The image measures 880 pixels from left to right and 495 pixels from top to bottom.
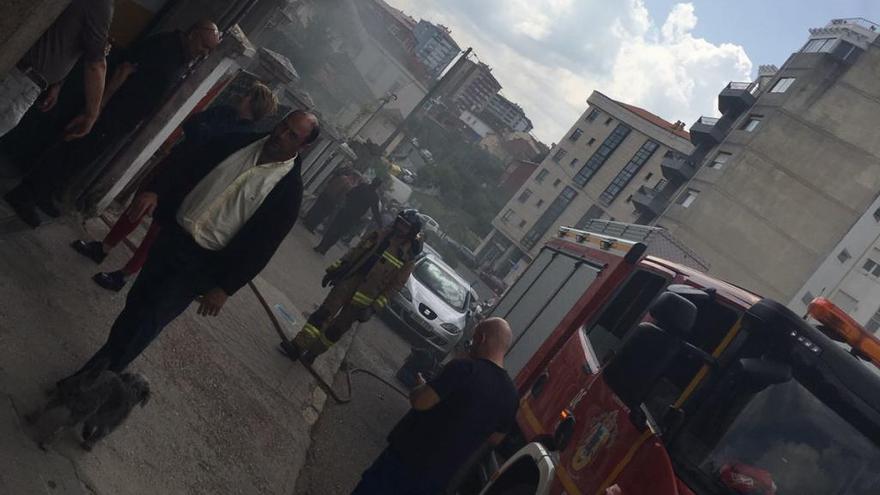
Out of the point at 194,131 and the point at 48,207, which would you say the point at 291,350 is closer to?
the point at 48,207

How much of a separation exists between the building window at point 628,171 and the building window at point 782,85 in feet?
53.9

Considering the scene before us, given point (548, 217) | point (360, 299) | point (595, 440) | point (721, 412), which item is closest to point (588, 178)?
point (548, 217)

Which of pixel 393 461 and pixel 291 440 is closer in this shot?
pixel 393 461

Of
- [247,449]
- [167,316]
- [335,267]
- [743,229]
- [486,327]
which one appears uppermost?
[743,229]

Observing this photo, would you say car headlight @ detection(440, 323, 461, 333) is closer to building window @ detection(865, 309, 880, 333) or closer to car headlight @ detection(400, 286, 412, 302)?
car headlight @ detection(400, 286, 412, 302)

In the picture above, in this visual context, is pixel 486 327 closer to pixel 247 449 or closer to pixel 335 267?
pixel 247 449

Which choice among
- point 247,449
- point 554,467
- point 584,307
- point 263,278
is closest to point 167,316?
point 247,449

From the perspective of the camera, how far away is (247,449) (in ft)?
15.2

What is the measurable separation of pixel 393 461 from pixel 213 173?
1.94 metres

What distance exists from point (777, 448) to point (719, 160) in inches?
1314

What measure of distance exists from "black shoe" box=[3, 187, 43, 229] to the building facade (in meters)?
108

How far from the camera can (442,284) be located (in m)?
13.0

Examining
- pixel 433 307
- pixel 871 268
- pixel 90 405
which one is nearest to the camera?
pixel 90 405

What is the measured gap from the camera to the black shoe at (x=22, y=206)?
508cm
